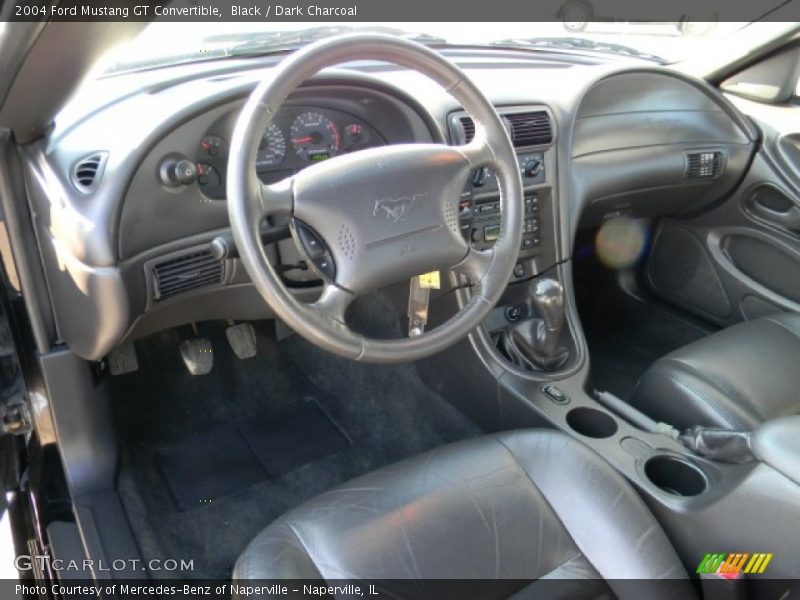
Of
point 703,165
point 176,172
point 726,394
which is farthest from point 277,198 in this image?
point 703,165

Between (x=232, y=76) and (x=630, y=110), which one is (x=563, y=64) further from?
(x=232, y=76)

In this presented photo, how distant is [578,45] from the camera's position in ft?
9.25

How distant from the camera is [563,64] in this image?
264cm

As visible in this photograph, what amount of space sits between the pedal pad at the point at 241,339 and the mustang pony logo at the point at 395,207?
98 centimetres

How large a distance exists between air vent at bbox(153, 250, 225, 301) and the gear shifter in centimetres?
83

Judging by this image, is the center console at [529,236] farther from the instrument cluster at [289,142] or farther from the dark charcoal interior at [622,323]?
the dark charcoal interior at [622,323]

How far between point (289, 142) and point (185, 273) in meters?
0.40

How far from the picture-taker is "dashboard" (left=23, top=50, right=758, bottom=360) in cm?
153

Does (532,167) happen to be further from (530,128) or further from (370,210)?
(370,210)

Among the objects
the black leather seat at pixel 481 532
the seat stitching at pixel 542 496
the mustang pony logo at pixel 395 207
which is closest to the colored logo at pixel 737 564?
the black leather seat at pixel 481 532

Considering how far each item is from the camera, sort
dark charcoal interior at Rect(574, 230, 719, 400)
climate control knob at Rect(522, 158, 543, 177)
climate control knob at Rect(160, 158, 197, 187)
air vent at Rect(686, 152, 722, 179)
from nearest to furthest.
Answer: climate control knob at Rect(160, 158, 197, 187), climate control knob at Rect(522, 158, 543, 177), air vent at Rect(686, 152, 722, 179), dark charcoal interior at Rect(574, 230, 719, 400)

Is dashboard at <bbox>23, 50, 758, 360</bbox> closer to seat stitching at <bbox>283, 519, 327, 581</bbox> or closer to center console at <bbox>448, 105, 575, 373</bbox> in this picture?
center console at <bbox>448, 105, 575, 373</bbox>

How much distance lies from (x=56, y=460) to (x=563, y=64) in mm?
2048

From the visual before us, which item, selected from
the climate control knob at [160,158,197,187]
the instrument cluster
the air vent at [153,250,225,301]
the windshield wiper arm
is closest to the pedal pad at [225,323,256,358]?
the air vent at [153,250,225,301]
